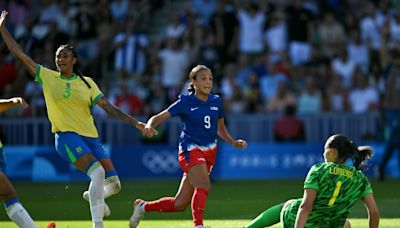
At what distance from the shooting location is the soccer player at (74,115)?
40.9ft

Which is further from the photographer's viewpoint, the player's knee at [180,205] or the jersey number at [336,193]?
the player's knee at [180,205]

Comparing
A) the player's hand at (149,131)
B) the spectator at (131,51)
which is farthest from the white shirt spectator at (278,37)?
the player's hand at (149,131)

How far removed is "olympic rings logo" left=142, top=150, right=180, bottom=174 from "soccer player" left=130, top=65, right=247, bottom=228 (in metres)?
11.8

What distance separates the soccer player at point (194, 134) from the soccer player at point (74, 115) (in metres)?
0.54

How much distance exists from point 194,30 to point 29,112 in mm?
4684

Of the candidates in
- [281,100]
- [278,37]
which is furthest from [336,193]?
[278,37]

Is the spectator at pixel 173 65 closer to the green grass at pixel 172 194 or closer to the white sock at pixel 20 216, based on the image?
the green grass at pixel 172 194

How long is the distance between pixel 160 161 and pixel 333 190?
1510 cm

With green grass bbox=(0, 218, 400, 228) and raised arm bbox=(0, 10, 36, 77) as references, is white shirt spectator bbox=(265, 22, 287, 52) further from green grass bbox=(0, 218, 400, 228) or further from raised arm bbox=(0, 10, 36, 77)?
raised arm bbox=(0, 10, 36, 77)

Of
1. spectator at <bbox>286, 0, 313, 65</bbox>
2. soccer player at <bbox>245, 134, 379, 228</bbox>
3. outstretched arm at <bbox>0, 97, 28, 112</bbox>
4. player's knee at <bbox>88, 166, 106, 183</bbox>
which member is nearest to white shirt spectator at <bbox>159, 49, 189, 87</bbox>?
spectator at <bbox>286, 0, 313, 65</bbox>

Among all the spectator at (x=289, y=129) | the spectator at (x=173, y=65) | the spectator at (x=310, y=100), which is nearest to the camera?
the spectator at (x=289, y=129)

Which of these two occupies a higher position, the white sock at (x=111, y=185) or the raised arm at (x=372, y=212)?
the raised arm at (x=372, y=212)

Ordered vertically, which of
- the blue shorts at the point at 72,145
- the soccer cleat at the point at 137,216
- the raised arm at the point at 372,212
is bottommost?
the soccer cleat at the point at 137,216

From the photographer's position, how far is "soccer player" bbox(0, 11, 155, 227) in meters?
12.5
